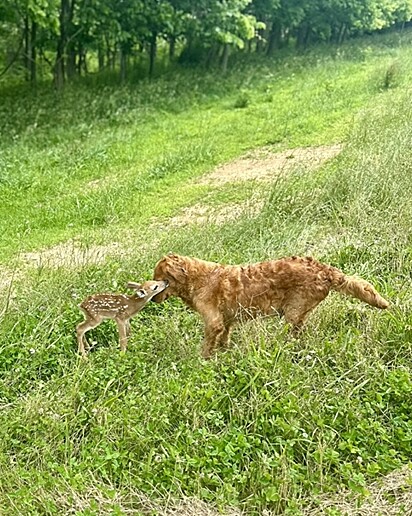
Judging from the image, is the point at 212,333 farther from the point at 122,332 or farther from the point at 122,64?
the point at 122,64

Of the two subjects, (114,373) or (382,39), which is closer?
(114,373)

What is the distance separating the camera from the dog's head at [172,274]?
447cm

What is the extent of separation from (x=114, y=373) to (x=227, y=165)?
7.80 meters

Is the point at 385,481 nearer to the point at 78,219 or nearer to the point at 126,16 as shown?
the point at 78,219

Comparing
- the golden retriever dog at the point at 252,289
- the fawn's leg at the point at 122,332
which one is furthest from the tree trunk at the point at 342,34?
the fawn's leg at the point at 122,332

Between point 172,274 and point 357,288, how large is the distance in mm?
1225

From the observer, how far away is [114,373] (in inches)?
164

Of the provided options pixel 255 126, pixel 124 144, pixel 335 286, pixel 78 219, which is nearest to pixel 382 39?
pixel 255 126

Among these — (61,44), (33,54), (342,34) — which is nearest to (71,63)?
(33,54)

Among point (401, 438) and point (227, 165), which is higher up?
point (401, 438)

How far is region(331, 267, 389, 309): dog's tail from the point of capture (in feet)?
14.4

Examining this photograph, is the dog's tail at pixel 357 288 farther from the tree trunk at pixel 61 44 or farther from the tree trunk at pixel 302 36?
the tree trunk at pixel 302 36

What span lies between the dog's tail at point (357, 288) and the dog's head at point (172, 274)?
39.7 inches

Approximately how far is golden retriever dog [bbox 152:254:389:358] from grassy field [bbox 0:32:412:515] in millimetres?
142
